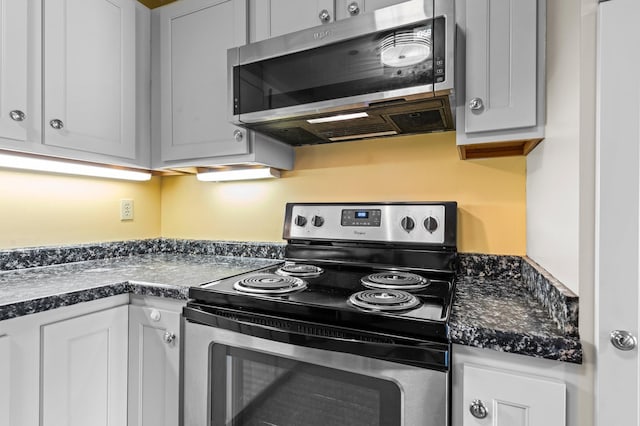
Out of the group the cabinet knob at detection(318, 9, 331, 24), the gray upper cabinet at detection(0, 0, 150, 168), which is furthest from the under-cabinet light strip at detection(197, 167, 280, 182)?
the cabinet knob at detection(318, 9, 331, 24)

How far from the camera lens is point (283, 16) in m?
1.28

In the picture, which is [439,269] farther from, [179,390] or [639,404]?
[179,390]

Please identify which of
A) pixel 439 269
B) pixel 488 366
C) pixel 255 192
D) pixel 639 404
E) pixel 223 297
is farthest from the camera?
pixel 255 192

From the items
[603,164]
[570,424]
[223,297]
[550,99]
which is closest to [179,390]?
[223,297]

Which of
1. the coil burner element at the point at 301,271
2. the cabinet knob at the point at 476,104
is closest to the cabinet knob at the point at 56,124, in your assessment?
the coil burner element at the point at 301,271

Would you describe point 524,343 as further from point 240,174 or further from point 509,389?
point 240,174

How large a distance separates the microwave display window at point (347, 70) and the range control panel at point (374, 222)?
51cm

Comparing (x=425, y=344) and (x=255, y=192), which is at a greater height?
(x=255, y=192)

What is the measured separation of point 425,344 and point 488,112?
704 millimetres

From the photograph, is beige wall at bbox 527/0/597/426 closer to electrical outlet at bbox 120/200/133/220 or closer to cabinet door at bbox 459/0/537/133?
cabinet door at bbox 459/0/537/133

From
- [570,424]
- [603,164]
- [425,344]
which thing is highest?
[603,164]

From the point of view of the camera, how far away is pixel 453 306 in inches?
33.7

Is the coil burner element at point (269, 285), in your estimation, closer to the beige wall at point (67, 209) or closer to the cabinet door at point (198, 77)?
the cabinet door at point (198, 77)

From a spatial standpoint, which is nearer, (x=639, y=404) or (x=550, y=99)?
(x=639, y=404)
